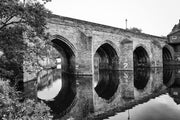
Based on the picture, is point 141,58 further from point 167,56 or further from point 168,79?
point 168,79

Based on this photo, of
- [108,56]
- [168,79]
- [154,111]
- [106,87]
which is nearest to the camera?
[154,111]

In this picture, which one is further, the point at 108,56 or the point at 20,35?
the point at 108,56

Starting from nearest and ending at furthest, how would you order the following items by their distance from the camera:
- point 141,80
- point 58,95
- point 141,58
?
point 58,95 → point 141,80 → point 141,58

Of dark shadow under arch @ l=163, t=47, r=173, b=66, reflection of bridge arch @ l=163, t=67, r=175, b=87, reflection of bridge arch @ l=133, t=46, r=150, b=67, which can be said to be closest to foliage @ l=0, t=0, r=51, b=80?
reflection of bridge arch @ l=163, t=67, r=175, b=87

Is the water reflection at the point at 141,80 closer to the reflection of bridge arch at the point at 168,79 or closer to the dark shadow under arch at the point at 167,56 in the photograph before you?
the reflection of bridge arch at the point at 168,79

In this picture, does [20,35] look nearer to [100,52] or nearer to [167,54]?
[100,52]

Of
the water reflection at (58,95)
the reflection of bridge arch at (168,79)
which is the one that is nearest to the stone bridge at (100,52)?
the water reflection at (58,95)

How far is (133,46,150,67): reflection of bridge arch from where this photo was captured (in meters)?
27.3

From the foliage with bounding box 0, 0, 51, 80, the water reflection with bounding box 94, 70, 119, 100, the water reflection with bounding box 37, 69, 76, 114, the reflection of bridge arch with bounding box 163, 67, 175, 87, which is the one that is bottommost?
the water reflection with bounding box 37, 69, 76, 114

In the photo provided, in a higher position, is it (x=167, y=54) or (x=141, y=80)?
(x=167, y=54)

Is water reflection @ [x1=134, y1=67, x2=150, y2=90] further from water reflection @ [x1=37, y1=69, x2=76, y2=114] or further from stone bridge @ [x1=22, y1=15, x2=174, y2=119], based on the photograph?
water reflection @ [x1=37, y1=69, x2=76, y2=114]

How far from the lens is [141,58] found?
29016mm

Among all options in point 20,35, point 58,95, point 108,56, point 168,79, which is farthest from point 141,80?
point 20,35

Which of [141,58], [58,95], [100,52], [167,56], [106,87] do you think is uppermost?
[100,52]
